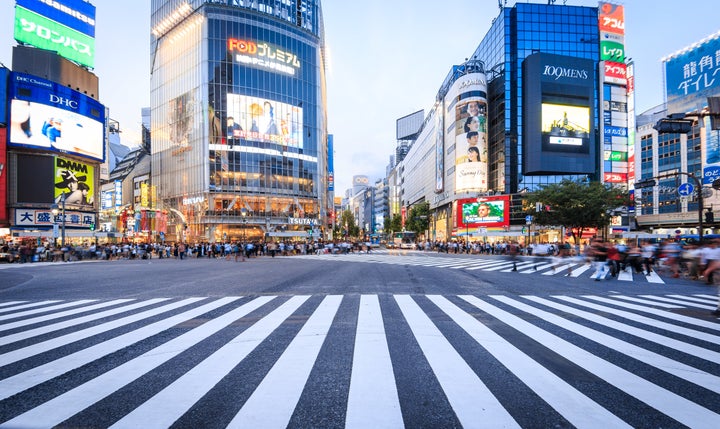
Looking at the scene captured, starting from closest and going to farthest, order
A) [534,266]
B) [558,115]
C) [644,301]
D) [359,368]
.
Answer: [359,368] < [644,301] < [534,266] < [558,115]

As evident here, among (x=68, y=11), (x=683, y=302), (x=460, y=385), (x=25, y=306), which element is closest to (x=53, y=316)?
(x=25, y=306)

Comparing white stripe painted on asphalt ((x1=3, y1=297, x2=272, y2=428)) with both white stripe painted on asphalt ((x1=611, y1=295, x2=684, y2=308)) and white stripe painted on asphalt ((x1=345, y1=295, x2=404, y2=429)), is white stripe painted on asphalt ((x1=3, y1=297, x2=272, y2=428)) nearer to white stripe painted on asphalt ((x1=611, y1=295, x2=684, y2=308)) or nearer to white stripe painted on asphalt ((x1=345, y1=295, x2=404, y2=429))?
white stripe painted on asphalt ((x1=345, y1=295, x2=404, y2=429))

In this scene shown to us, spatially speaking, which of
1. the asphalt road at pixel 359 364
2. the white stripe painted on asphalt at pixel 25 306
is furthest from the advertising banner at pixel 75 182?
the asphalt road at pixel 359 364

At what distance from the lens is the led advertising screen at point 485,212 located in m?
56.6

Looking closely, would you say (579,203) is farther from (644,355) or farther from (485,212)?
(644,355)

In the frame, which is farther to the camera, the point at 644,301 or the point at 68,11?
the point at 68,11

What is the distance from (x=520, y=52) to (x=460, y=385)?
6775 centimetres

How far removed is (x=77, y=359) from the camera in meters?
4.43

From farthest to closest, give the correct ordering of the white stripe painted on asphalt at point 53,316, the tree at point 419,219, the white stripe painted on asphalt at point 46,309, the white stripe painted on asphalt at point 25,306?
the tree at point 419,219 → the white stripe painted on asphalt at point 25,306 → the white stripe painted on asphalt at point 46,309 → the white stripe painted on asphalt at point 53,316

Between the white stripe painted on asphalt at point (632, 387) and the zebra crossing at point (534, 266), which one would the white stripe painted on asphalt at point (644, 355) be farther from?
the zebra crossing at point (534, 266)

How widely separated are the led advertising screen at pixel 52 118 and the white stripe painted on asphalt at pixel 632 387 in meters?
56.0

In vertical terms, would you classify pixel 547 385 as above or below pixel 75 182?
below

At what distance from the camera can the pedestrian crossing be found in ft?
9.75

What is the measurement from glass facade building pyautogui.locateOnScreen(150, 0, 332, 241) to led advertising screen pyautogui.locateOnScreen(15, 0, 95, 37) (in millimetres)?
13415
